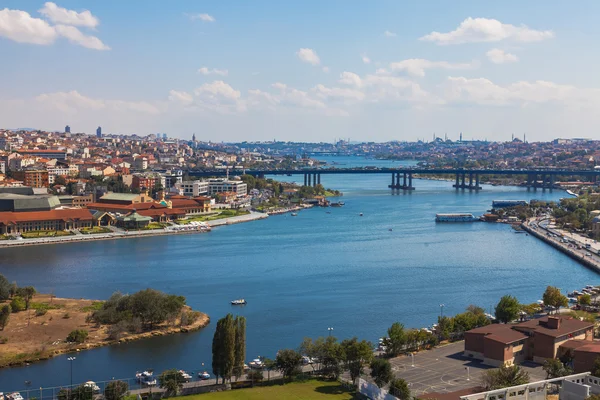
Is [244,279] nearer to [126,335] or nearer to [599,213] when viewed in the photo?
[126,335]

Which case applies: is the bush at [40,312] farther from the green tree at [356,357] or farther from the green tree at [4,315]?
the green tree at [356,357]

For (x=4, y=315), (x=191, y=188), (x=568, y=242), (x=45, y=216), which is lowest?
(x=568, y=242)

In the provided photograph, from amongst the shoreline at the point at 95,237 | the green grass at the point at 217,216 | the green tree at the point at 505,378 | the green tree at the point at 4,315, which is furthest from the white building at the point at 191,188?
the green tree at the point at 505,378

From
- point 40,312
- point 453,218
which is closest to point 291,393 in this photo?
point 40,312

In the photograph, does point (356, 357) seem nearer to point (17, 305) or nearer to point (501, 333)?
point (501, 333)

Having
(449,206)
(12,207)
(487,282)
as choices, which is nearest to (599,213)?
(449,206)

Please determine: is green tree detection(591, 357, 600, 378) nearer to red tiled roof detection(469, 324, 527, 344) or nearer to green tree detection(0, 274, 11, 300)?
red tiled roof detection(469, 324, 527, 344)
